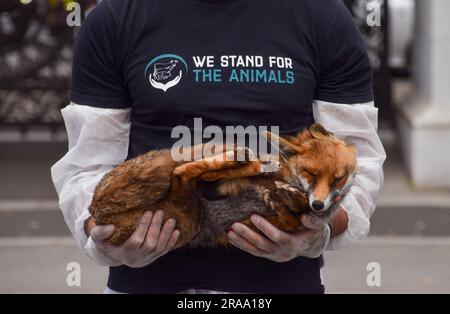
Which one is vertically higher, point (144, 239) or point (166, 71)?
point (166, 71)

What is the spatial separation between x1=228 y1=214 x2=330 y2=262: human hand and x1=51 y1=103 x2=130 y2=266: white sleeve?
437 millimetres

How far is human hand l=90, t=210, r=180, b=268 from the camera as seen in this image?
2.01 m

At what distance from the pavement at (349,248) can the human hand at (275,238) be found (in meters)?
3.48

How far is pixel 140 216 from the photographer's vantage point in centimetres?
201

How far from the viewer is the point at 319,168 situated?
1.94 m

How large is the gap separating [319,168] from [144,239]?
1.37 ft

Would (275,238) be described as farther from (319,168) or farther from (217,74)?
(217,74)

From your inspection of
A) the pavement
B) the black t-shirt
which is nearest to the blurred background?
the pavement

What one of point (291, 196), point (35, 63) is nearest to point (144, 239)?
point (291, 196)

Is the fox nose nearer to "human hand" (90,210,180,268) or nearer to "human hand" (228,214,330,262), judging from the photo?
"human hand" (228,214,330,262)

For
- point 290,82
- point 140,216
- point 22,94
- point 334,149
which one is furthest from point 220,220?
point 22,94

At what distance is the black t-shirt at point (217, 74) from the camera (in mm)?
2277

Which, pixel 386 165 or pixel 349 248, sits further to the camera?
pixel 386 165

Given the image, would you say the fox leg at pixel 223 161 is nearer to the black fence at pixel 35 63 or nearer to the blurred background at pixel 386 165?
the blurred background at pixel 386 165
